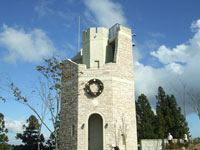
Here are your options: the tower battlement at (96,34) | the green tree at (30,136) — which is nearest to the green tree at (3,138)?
the green tree at (30,136)

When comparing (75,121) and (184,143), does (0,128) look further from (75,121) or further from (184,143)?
(184,143)

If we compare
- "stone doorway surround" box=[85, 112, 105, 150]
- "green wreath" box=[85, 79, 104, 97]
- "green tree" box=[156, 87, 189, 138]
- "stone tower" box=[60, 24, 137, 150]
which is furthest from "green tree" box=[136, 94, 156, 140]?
"green wreath" box=[85, 79, 104, 97]

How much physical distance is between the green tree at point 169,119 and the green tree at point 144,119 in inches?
33.4

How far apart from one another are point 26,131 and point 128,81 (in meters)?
13.7

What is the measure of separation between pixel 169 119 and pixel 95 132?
11.4 metres

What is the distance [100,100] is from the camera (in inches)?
740

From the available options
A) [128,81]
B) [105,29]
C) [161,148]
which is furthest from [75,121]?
[105,29]

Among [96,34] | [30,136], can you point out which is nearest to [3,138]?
[30,136]

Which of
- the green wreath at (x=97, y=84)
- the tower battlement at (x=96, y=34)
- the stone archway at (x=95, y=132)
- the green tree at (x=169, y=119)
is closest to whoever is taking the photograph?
the green wreath at (x=97, y=84)

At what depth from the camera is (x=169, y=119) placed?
2717cm

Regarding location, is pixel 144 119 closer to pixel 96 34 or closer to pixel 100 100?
pixel 100 100

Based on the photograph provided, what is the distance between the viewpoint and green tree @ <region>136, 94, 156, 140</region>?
25017mm

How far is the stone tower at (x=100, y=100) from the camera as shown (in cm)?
1819

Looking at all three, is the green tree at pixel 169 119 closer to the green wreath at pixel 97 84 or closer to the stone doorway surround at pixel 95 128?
the stone doorway surround at pixel 95 128
